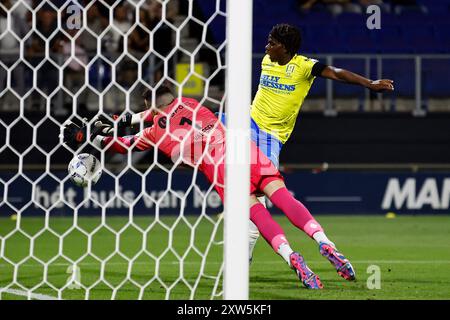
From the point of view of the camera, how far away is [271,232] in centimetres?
617

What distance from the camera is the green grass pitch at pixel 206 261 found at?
592 centimetres

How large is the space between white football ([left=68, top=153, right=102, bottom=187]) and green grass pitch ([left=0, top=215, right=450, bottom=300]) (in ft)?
1.48

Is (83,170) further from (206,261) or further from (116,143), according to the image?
(206,261)

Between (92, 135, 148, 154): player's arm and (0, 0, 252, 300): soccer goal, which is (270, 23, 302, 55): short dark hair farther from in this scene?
(92, 135, 148, 154): player's arm

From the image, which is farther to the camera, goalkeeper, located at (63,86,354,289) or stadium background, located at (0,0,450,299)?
stadium background, located at (0,0,450,299)

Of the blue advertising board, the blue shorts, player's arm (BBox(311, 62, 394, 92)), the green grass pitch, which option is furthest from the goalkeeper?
the blue advertising board

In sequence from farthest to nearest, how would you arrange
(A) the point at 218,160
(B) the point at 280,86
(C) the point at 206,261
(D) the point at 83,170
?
(C) the point at 206,261, (B) the point at 280,86, (D) the point at 83,170, (A) the point at 218,160

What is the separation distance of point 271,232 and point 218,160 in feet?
2.52

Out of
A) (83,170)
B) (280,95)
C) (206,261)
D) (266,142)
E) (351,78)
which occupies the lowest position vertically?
(206,261)

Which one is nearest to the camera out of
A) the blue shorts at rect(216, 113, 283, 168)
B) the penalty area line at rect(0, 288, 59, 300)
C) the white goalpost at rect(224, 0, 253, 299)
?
the white goalpost at rect(224, 0, 253, 299)

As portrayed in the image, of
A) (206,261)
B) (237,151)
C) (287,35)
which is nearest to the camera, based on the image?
(237,151)

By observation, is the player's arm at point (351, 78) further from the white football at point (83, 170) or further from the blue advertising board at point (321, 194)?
the blue advertising board at point (321, 194)

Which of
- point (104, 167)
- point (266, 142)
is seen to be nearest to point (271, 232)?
point (266, 142)

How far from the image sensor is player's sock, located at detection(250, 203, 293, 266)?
6066 mm
